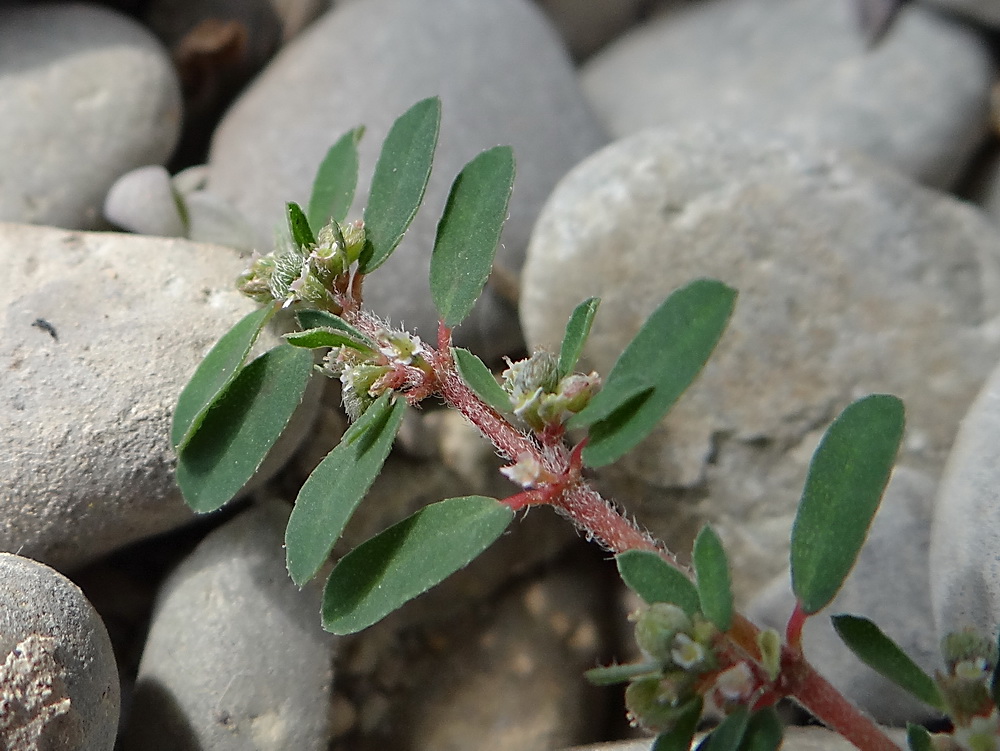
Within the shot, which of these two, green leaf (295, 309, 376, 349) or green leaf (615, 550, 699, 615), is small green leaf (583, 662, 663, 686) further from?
green leaf (295, 309, 376, 349)

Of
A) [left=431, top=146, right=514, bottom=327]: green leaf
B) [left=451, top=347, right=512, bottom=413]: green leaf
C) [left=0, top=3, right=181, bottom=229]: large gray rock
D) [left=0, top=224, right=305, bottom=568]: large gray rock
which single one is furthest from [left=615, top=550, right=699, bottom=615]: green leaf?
[left=0, top=3, right=181, bottom=229]: large gray rock

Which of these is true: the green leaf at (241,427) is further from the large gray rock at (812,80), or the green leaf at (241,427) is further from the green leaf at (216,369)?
the large gray rock at (812,80)

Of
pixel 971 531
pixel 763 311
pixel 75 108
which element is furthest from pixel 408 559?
pixel 75 108

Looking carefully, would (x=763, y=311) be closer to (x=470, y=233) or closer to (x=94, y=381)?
(x=470, y=233)

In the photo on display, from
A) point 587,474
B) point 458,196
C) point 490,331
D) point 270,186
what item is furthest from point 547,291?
point 270,186

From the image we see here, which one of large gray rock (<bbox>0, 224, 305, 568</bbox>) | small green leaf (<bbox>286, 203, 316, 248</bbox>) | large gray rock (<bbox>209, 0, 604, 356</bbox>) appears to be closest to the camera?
small green leaf (<bbox>286, 203, 316, 248</bbox>)

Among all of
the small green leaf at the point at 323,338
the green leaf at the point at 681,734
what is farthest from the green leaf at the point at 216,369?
the green leaf at the point at 681,734
